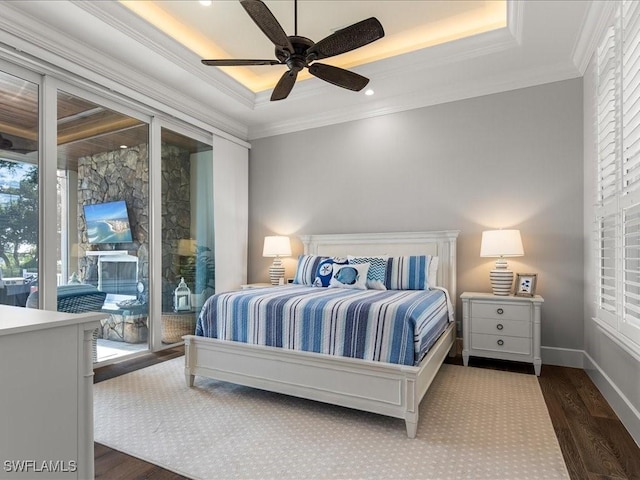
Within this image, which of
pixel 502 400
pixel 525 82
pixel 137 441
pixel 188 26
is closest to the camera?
pixel 137 441

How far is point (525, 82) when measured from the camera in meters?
3.56

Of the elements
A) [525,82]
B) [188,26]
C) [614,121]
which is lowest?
[614,121]

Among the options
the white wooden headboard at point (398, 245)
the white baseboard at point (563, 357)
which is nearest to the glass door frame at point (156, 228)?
the white wooden headboard at point (398, 245)

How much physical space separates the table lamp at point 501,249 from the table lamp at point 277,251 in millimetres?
2220

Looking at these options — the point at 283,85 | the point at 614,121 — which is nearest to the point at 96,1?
the point at 283,85

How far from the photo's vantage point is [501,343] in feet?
10.5

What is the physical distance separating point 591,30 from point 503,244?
5.76 ft

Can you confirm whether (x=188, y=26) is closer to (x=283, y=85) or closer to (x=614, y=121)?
(x=283, y=85)

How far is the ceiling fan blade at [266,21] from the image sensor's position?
2.03 metres

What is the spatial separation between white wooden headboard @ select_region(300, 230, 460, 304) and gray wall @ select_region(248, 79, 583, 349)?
153mm

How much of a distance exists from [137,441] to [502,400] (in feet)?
7.67

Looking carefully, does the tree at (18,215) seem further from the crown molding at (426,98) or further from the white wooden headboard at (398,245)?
the crown molding at (426,98)

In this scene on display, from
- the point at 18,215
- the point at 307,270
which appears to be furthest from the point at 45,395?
the point at 307,270

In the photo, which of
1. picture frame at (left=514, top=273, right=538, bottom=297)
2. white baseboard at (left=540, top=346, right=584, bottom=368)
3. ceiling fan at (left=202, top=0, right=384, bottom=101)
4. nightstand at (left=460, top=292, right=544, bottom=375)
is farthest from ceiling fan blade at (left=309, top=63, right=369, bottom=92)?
white baseboard at (left=540, top=346, right=584, bottom=368)
